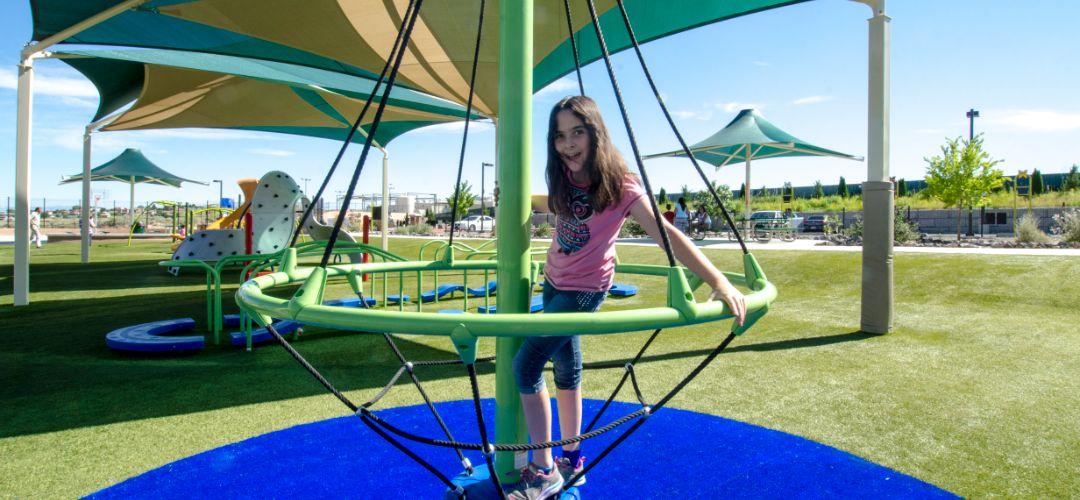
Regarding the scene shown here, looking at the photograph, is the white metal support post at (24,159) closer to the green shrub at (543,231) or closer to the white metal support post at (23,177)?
the white metal support post at (23,177)

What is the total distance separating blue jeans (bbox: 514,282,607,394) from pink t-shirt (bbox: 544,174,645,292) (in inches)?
1.5

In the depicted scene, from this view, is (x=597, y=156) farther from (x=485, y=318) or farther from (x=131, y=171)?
(x=131, y=171)

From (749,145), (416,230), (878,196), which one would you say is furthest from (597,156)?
(416,230)

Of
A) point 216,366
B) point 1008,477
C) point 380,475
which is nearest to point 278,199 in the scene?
point 216,366

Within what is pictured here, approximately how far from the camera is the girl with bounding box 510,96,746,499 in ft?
6.63

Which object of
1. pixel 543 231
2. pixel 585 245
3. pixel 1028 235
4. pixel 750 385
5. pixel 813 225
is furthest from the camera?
pixel 813 225

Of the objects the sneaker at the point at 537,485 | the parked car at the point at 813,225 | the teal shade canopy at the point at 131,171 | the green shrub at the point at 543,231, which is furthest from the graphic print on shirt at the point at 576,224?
the teal shade canopy at the point at 131,171

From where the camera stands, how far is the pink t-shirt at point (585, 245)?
211 cm

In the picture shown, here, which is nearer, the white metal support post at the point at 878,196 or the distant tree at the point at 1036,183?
the white metal support post at the point at 878,196

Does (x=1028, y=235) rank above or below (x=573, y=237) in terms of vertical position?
above

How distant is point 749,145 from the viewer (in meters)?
20.5

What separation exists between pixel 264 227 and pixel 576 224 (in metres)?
11.0

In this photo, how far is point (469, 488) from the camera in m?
2.27

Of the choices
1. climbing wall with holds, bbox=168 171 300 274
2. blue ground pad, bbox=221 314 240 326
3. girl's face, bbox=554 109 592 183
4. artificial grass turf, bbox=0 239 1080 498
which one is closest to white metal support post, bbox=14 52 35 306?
artificial grass turf, bbox=0 239 1080 498
